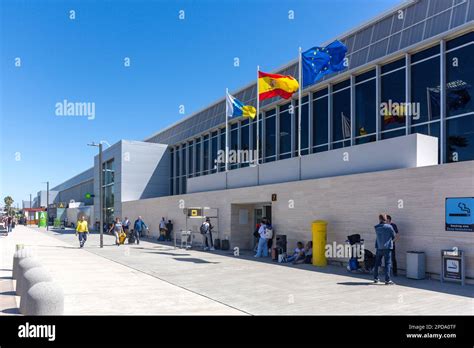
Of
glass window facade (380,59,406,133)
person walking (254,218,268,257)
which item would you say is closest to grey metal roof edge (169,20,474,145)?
glass window facade (380,59,406,133)

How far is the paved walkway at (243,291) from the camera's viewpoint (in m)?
7.97

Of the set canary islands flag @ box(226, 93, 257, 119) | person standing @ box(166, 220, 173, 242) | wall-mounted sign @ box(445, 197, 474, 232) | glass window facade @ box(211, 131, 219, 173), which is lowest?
person standing @ box(166, 220, 173, 242)

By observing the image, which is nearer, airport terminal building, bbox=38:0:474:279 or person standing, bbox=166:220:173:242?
airport terminal building, bbox=38:0:474:279

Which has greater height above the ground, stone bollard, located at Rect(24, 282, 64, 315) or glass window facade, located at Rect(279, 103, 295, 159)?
glass window facade, located at Rect(279, 103, 295, 159)

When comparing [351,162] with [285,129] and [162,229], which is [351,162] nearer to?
[285,129]

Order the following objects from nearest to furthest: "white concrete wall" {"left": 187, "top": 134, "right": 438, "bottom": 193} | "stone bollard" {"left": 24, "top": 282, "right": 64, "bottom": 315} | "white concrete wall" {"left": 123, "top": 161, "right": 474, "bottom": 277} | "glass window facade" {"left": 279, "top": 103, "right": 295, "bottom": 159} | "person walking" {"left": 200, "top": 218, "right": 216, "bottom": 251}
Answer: "stone bollard" {"left": 24, "top": 282, "right": 64, "bottom": 315} < "white concrete wall" {"left": 123, "top": 161, "right": 474, "bottom": 277} < "white concrete wall" {"left": 187, "top": 134, "right": 438, "bottom": 193} < "person walking" {"left": 200, "top": 218, "right": 216, "bottom": 251} < "glass window facade" {"left": 279, "top": 103, "right": 295, "bottom": 159}

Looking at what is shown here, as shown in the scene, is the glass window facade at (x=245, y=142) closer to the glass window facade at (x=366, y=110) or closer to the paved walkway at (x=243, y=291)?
the glass window facade at (x=366, y=110)

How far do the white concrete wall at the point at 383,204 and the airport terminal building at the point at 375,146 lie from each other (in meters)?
0.03

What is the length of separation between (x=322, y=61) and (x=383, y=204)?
823cm

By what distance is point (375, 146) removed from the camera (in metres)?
14.4

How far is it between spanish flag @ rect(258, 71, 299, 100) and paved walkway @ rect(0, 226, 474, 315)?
29.3ft

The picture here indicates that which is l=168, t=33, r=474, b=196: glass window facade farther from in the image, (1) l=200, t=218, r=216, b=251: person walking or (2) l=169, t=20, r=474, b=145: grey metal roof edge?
(1) l=200, t=218, r=216, b=251: person walking

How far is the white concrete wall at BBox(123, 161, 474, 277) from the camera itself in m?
10.9

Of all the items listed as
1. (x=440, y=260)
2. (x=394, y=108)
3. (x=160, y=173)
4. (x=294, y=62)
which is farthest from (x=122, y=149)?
(x=440, y=260)
